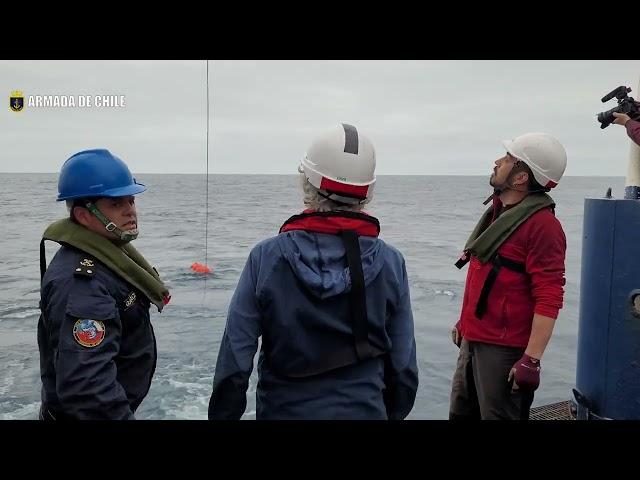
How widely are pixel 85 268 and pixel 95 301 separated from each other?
13 centimetres

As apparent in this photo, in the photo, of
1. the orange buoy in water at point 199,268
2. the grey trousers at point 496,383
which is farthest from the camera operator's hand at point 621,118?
the orange buoy in water at point 199,268

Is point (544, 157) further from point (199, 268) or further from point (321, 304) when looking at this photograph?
point (199, 268)

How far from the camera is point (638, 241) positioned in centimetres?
282

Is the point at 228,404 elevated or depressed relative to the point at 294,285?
depressed

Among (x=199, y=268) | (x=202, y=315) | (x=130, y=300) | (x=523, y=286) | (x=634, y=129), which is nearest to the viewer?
(x=130, y=300)

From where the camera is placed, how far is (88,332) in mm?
1805

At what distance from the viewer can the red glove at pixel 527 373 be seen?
259cm

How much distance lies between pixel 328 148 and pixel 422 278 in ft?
37.4

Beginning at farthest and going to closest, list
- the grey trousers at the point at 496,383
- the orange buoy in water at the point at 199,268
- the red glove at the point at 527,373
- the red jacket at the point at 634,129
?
the orange buoy in water at the point at 199,268 → the red jacket at the point at 634,129 → the grey trousers at the point at 496,383 → the red glove at the point at 527,373

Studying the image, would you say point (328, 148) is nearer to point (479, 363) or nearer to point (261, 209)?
point (479, 363)

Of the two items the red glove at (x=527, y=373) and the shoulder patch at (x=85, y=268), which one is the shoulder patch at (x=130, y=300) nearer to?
the shoulder patch at (x=85, y=268)

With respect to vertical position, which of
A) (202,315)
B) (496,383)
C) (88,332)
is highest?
(88,332)

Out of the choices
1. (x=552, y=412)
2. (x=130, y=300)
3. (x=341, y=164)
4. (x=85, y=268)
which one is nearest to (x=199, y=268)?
(x=552, y=412)

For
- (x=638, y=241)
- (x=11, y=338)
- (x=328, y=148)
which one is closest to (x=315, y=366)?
(x=328, y=148)
